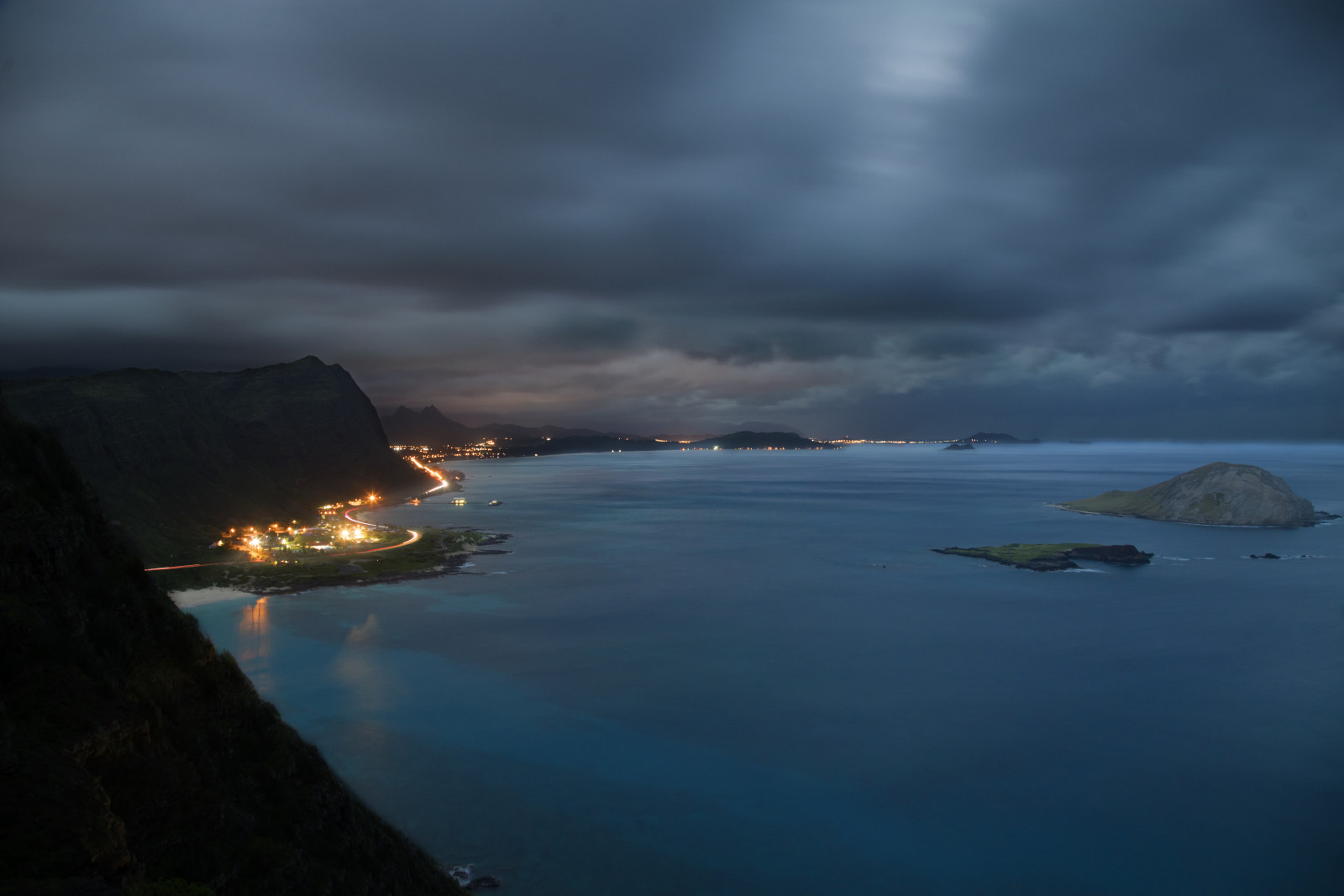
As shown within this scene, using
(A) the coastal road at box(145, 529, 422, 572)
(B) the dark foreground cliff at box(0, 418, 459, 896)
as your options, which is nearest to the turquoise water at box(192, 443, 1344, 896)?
(B) the dark foreground cliff at box(0, 418, 459, 896)

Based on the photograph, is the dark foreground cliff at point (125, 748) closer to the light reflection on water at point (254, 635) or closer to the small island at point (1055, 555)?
the light reflection on water at point (254, 635)

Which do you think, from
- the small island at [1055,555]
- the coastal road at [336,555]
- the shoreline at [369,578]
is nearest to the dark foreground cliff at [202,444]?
the coastal road at [336,555]

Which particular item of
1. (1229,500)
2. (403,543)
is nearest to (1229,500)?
(1229,500)

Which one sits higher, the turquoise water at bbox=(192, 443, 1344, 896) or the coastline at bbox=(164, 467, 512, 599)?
the coastline at bbox=(164, 467, 512, 599)

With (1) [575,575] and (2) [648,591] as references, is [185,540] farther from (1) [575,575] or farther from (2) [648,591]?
(2) [648,591]

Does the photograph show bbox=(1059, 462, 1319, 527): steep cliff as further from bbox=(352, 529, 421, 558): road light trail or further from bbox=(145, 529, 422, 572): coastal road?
bbox=(145, 529, 422, 572): coastal road

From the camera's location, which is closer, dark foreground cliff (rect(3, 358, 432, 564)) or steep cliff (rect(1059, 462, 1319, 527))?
dark foreground cliff (rect(3, 358, 432, 564))

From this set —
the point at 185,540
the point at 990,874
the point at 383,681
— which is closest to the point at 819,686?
the point at 990,874

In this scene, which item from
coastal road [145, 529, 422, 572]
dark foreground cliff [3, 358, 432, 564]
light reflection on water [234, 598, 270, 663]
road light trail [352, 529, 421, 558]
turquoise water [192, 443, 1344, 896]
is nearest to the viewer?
turquoise water [192, 443, 1344, 896]
